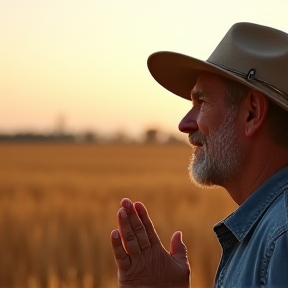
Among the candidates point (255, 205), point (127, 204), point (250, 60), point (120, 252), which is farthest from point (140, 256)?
point (250, 60)

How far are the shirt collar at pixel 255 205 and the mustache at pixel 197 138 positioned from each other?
13.3 inches

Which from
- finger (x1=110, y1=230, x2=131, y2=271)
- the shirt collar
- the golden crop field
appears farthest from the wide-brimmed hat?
the golden crop field

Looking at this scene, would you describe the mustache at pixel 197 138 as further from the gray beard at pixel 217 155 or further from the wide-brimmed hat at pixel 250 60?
the wide-brimmed hat at pixel 250 60

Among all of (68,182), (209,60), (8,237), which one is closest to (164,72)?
(209,60)

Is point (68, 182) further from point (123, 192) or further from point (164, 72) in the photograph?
point (164, 72)

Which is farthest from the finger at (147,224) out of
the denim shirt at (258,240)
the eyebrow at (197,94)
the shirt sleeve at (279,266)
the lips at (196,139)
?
the shirt sleeve at (279,266)

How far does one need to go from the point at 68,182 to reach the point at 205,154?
12091 millimetres

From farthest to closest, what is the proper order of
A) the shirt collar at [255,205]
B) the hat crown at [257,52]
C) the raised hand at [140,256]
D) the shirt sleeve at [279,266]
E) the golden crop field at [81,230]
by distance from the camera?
the golden crop field at [81,230], the hat crown at [257,52], the raised hand at [140,256], the shirt collar at [255,205], the shirt sleeve at [279,266]

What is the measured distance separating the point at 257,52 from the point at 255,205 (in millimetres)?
564

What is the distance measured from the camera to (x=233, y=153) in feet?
9.10

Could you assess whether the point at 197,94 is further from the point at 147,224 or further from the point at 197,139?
the point at 147,224

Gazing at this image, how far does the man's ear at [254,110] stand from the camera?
2740 mm

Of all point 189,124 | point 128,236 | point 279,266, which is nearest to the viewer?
point 279,266

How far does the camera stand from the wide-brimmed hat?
9.09 feet
